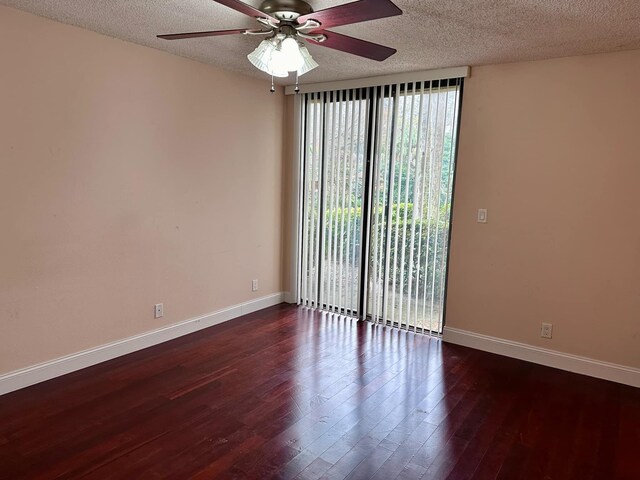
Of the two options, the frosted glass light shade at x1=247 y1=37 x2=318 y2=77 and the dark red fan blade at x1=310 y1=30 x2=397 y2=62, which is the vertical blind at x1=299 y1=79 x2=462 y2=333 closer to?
the dark red fan blade at x1=310 y1=30 x2=397 y2=62

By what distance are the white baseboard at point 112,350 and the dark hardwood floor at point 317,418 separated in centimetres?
7

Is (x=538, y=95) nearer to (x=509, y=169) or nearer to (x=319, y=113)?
(x=509, y=169)

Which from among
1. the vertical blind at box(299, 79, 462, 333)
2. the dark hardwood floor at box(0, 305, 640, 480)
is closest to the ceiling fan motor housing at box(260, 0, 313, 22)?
the vertical blind at box(299, 79, 462, 333)

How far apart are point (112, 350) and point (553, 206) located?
3.63 m

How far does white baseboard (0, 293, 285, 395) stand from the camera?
2.83 m

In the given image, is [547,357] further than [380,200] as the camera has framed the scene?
No

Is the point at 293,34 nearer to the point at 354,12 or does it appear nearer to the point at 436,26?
the point at 354,12

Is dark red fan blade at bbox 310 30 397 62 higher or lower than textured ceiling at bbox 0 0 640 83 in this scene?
lower

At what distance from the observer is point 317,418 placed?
2611mm

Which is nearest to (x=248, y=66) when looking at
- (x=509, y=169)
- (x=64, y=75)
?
(x=64, y=75)

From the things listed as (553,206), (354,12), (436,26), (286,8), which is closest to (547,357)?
(553,206)

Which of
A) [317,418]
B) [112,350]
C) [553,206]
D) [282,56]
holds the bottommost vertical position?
[317,418]

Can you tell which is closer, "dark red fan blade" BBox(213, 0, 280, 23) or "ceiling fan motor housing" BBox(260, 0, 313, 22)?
"dark red fan blade" BBox(213, 0, 280, 23)

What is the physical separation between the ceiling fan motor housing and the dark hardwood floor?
89.4 inches
